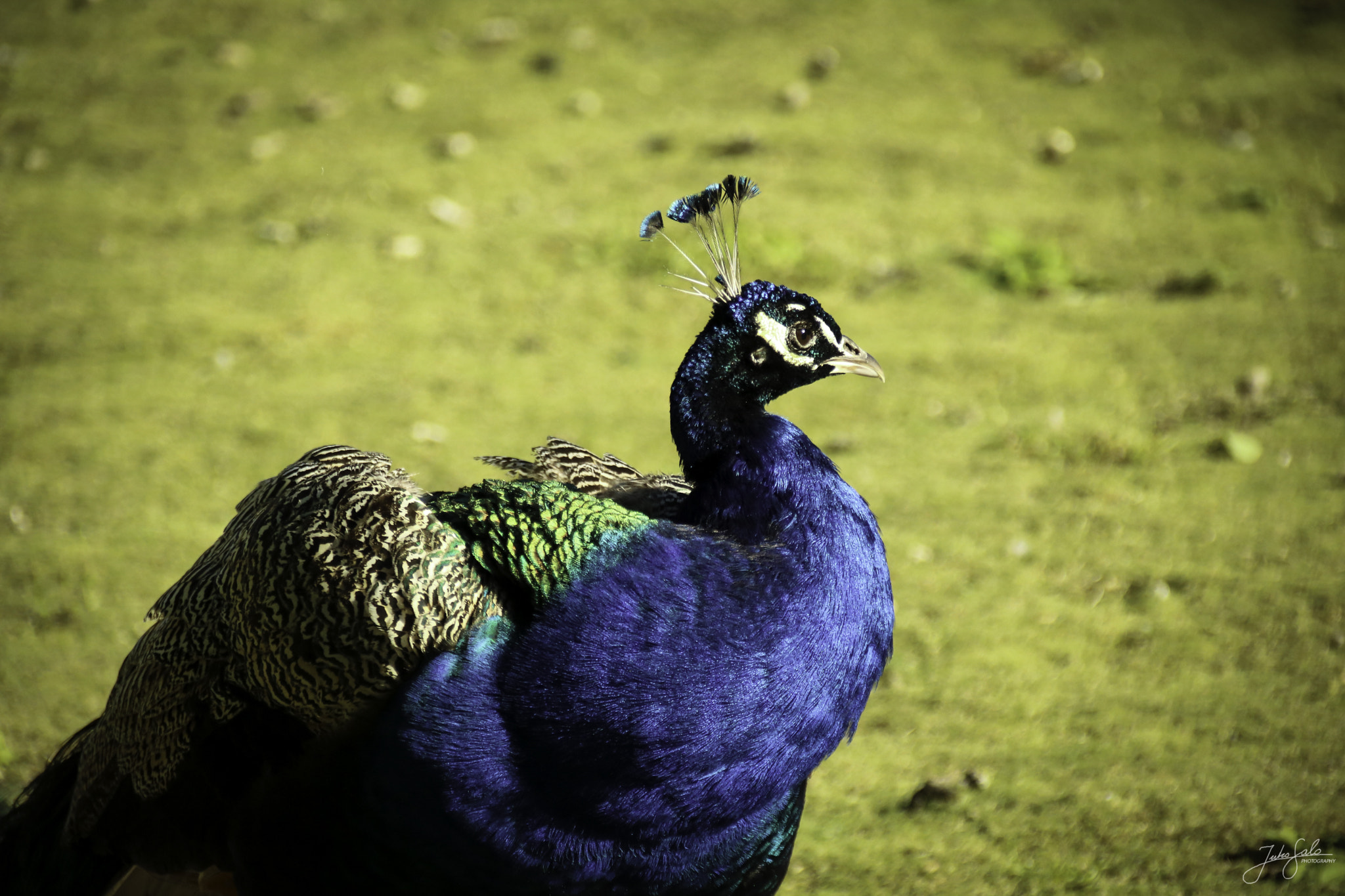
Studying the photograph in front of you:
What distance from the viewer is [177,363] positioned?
4.48 metres

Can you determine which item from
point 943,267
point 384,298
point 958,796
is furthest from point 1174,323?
point 384,298

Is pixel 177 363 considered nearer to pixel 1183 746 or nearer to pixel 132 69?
pixel 132 69

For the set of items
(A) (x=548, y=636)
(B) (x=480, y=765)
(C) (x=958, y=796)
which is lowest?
(C) (x=958, y=796)

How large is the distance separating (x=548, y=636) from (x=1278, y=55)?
5773 millimetres

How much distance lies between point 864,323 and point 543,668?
309cm

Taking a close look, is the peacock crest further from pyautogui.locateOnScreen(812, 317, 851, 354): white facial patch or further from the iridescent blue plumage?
pyautogui.locateOnScreen(812, 317, 851, 354): white facial patch

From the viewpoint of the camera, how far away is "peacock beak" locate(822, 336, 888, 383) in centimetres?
218

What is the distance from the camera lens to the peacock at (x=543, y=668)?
180 centimetres

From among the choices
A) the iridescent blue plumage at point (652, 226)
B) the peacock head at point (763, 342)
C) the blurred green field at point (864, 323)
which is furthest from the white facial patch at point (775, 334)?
the blurred green field at point (864, 323)

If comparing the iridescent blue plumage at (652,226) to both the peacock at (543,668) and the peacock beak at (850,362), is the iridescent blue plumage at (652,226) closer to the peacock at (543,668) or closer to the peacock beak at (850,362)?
the peacock at (543,668)

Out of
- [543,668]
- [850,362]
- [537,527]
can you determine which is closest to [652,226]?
[850,362]

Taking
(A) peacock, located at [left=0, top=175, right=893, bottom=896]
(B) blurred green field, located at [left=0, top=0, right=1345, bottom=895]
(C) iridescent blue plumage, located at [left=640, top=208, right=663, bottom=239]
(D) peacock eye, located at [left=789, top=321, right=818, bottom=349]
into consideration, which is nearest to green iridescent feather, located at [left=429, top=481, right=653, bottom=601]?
(A) peacock, located at [left=0, top=175, right=893, bottom=896]

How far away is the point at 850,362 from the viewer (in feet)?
7.18

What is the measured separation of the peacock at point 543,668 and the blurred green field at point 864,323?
2.80ft
